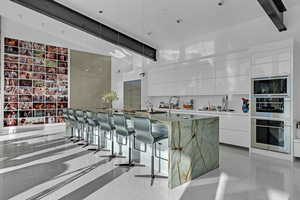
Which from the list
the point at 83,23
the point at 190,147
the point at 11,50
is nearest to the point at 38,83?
A: the point at 11,50

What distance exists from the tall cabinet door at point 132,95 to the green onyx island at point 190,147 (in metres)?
5.44

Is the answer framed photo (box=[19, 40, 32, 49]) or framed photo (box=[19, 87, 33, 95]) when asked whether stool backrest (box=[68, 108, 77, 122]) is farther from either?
framed photo (box=[19, 40, 32, 49])

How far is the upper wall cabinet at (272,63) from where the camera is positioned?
403 centimetres

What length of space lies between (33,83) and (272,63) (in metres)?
8.42

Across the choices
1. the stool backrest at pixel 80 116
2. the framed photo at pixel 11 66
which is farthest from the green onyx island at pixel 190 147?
the framed photo at pixel 11 66

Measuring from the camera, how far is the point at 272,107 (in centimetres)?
427

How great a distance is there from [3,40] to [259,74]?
8.72 m

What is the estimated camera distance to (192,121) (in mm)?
3055

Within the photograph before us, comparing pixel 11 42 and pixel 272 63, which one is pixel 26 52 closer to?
pixel 11 42

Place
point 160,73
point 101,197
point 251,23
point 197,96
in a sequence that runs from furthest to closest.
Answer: point 160,73 < point 197,96 < point 251,23 < point 101,197

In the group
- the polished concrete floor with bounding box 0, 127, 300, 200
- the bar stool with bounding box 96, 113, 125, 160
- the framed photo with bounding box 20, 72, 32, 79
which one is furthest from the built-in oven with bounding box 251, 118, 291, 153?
the framed photo with bounding box 20, 72, 32, 79

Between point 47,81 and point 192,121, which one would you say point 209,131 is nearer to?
point 192,121

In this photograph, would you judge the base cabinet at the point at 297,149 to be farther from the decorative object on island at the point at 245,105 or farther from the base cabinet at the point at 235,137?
the decorative object on island at the point at 245,105

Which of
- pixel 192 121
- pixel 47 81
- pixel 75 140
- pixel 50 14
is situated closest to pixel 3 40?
pixel 47 81
